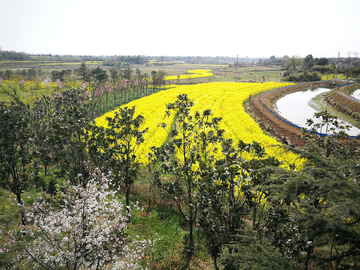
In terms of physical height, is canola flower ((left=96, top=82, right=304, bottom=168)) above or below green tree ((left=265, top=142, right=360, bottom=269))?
below

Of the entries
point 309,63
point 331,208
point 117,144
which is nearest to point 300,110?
point 117,144

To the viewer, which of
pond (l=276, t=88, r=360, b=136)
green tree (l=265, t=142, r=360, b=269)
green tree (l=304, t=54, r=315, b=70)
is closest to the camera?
green tree (l=265, t=142, r=360, b=269)

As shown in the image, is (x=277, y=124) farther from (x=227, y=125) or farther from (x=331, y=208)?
(x=331, y=208)

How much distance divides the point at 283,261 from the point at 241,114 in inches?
801

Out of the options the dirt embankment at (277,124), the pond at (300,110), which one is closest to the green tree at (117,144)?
the dirt embankment at (277,124)

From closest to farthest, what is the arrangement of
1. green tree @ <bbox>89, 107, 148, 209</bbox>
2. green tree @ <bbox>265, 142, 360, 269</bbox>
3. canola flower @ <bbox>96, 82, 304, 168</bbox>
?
green tree @ <bbox>265, 142, 360, 269</bbox> < green tree @ <bbox>89, 107, 148, 209</bbox> < canola flower @ <bbox>96, 82, 304, 168</bbox>

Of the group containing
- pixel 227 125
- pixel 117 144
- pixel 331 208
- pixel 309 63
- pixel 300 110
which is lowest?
pixel 227 125

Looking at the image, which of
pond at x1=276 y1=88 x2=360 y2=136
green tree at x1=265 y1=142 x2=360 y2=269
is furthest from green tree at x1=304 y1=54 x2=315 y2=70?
green tree at x1=265 y1=142 x2=360 y2=269

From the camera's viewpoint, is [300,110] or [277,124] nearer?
[277,124]

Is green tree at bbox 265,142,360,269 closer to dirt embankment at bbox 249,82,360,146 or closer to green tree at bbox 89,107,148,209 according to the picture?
green tree at bbox 89,107,148,209

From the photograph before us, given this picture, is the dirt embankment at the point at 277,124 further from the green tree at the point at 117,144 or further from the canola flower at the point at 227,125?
the green tree at the point at 117,144

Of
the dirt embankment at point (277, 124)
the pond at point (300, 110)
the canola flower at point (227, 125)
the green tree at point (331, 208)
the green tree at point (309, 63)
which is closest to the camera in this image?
the green tree at point (331, 208)

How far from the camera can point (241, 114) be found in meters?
22.1

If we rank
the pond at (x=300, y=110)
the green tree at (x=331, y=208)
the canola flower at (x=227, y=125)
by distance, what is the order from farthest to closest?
the pond at (x=300, y=110) → the canola flower at (x=227, y=125) → the green tree at (x=331, y=208)
